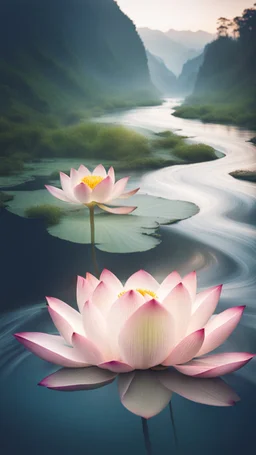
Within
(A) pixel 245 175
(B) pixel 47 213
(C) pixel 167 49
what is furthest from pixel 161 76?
(B) pixel 47 213

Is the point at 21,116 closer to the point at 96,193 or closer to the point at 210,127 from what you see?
the point at 210,127

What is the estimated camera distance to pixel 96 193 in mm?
828

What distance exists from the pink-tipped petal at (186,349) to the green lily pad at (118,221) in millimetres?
557

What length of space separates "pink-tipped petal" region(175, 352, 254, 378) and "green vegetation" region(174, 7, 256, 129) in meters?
2.52

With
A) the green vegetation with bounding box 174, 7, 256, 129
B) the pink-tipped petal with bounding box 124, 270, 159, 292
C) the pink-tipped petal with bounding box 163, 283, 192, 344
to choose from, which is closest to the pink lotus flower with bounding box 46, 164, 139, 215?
the pink-tipped petal with bounding box 124, 270, 159, 292

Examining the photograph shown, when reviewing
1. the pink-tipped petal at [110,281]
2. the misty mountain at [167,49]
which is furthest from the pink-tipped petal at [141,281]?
the misty mountain at [167,49]

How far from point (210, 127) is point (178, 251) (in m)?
2.00

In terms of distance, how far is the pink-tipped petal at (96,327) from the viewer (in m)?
0.44

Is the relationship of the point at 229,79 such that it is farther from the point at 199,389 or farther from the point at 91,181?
the point at 199,389

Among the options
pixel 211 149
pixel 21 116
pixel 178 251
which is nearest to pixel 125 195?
pixel 178 251

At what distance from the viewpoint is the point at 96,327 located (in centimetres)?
44

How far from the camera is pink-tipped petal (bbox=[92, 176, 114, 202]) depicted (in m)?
0.82

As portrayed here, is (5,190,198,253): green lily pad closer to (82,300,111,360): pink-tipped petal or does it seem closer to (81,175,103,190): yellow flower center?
(81,175,103,190): yellow flower center

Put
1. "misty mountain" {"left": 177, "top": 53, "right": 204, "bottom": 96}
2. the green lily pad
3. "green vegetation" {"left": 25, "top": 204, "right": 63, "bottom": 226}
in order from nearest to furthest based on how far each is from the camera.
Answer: the green lily pad < "green vegetation" {"left": 25, "top": 204, "right": 63, "bottom": 226} < "misty mountain" {"left": 177, "top": 53, "right": 204, "bottom": 96}
